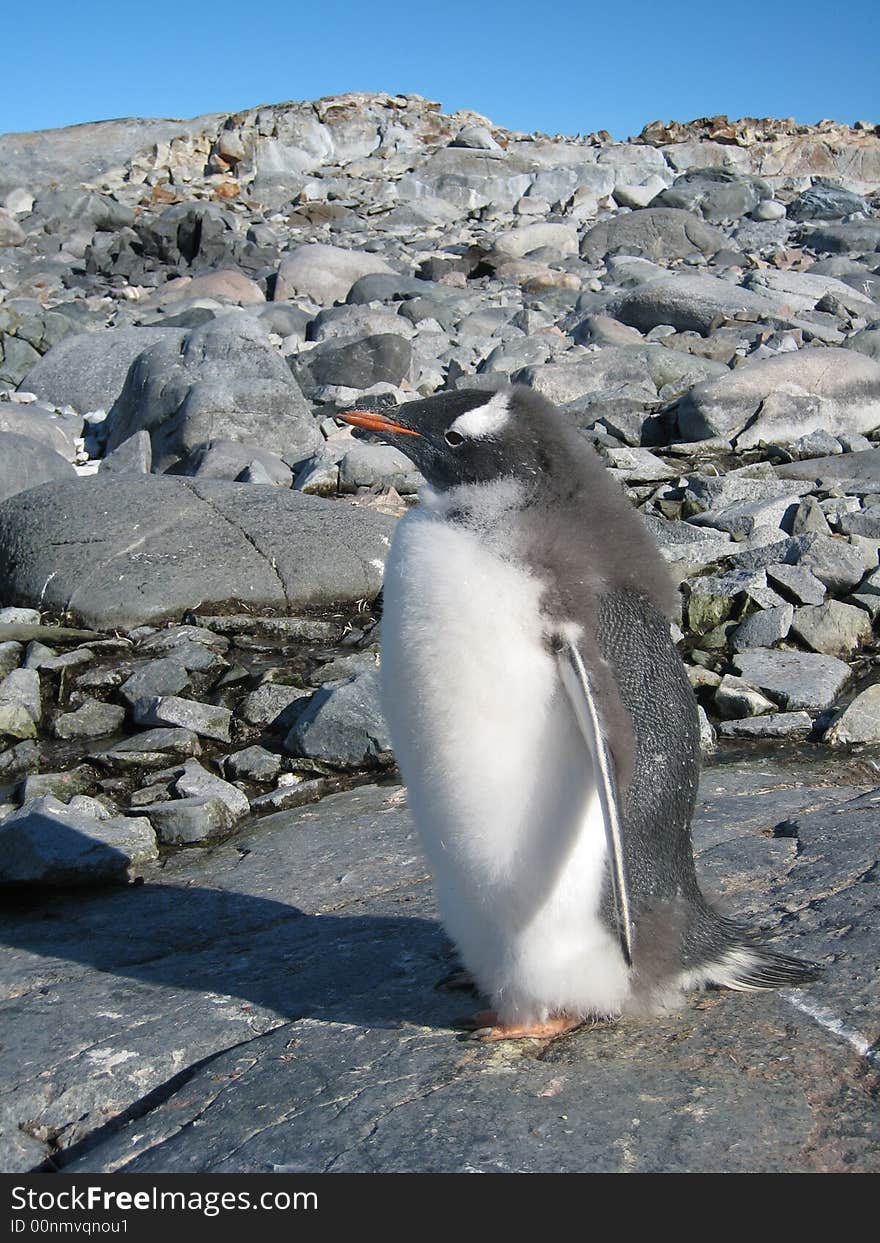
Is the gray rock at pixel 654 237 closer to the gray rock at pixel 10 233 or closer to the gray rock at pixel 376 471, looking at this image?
the gray rock at pixel 10 233

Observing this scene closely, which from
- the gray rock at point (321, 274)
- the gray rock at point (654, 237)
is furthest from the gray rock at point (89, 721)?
the gray rock at point (654, 237)

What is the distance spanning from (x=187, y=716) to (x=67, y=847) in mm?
1302

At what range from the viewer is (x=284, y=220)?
1035 inches

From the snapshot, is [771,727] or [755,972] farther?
[771,727]

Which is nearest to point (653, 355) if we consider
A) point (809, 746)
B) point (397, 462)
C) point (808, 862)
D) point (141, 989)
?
point (397, 462)

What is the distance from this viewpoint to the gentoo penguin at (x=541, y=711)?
2.33m

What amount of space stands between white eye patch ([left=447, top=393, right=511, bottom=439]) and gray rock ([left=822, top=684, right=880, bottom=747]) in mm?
2768

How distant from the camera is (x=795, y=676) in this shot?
527 centimetres

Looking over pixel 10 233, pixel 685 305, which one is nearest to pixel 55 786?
pixel 685 305

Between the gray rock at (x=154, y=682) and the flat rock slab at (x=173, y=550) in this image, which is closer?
the gray rock at (x=154, y=682)

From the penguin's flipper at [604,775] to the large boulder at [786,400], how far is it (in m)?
7.83

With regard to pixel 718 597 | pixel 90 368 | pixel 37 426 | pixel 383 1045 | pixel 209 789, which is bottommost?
pixel 383 1045

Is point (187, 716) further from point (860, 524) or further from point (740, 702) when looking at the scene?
point (860, 524)

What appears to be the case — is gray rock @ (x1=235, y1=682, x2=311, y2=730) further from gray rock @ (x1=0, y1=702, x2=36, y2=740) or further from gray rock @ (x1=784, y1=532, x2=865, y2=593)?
gray rock @ (x1=784, y1=532, x2=865, y2=593)
